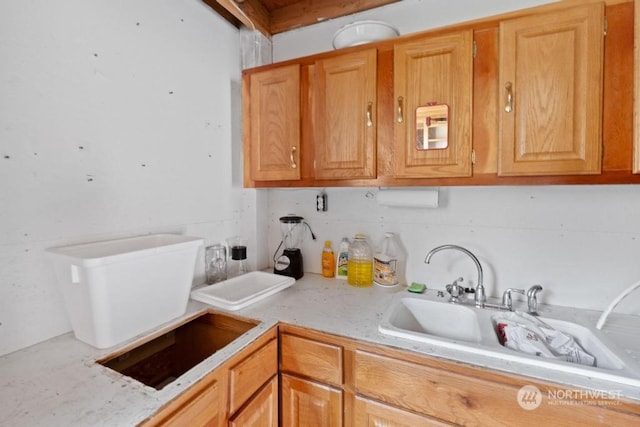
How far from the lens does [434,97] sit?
45.0 inches

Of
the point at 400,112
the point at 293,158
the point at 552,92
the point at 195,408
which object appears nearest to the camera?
the point at 195,408

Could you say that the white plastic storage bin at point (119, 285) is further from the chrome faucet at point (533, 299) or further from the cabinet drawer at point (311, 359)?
the chrome faucet at point (533, 299)

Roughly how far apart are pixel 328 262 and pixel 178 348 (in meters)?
0.84

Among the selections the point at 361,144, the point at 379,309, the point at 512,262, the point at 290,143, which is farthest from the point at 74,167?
the point at 512,262

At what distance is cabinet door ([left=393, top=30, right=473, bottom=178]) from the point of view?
1098mm

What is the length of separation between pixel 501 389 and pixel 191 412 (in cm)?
85

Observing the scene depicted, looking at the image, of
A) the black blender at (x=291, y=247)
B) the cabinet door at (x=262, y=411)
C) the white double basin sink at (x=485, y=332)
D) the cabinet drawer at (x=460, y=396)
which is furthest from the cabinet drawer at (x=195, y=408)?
the black blender at (x=291, y=247)

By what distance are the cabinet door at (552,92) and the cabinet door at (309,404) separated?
41.1 inches

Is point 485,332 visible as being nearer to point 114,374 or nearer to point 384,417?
point 384,417

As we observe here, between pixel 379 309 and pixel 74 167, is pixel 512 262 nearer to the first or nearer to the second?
pixel 379 309

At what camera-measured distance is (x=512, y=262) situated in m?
1.31

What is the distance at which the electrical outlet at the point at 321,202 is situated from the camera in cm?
168

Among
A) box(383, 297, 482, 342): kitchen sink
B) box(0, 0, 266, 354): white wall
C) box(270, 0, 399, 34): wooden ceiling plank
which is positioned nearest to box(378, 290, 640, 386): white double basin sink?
box(383, 297, 482, 342): kitchen sink

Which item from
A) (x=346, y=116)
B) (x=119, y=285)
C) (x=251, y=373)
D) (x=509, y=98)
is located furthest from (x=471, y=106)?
(x=119, y=285)
